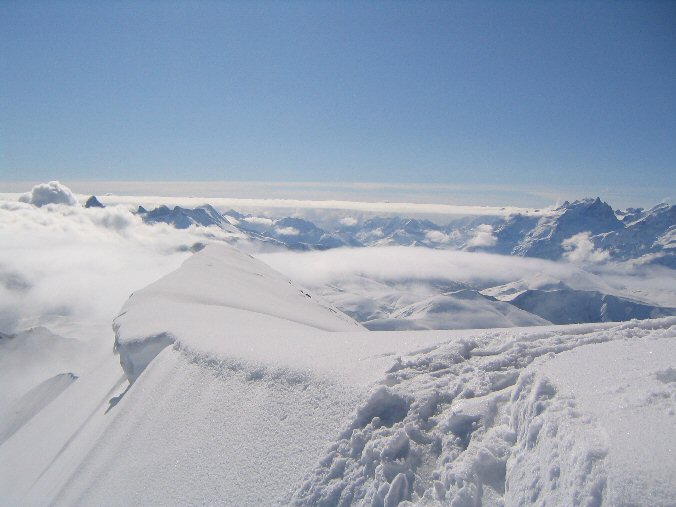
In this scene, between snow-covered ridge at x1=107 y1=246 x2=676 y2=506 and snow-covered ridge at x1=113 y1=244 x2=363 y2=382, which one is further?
snow-covered ridge at x1=113 y1=244 x2=363 y2=382

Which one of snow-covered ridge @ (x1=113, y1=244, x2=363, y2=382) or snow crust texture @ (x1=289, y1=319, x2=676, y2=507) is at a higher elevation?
snow crust texture @ (x1=289, y1=319, x2=676, y2=507)

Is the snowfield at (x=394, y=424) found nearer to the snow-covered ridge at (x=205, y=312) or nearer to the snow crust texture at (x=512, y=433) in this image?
the snow crust texture at (x=512, y=433)

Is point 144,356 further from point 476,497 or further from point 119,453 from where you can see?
point 476,497

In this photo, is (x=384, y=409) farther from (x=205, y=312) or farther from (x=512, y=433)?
(x=205, y=312)

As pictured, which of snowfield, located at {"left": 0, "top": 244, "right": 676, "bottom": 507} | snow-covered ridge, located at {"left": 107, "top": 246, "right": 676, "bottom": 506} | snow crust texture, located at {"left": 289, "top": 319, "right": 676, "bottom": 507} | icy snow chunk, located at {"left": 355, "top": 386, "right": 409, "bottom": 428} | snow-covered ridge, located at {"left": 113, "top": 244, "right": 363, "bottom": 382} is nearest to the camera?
snow crust texture, located at {"left": 289, "top": 319, "right": 676, "bottom": 507}

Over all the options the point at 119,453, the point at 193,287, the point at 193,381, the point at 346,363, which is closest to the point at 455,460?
the point at 346,363

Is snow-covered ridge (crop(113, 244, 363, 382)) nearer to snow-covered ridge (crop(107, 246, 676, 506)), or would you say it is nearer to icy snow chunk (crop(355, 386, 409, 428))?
snow-covered ridge (crop(107, 246, 676, 506))

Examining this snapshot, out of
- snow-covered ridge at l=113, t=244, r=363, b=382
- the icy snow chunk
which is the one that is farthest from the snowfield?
snow-covered ridge at l=113, t=244, r=363, b=382

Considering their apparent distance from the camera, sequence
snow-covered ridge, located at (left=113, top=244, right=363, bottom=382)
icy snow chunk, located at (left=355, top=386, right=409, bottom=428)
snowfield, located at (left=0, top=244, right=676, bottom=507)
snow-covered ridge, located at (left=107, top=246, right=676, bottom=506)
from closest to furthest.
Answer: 1. snow-covered ridge, located at (left=107, top=246, right=676, bottom=506)
2. snowfield, located at (left=0, top=244, right=676, bottom=507)
3. icy snow chunk, located at (left=355, top=386, right=409, bottom=428)
4. snow-covered ridge, located at (left=113, top=244, right=363, bottom=382)

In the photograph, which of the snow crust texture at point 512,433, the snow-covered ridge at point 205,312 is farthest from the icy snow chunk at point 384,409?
the snow-covered ridge at point 205,312
